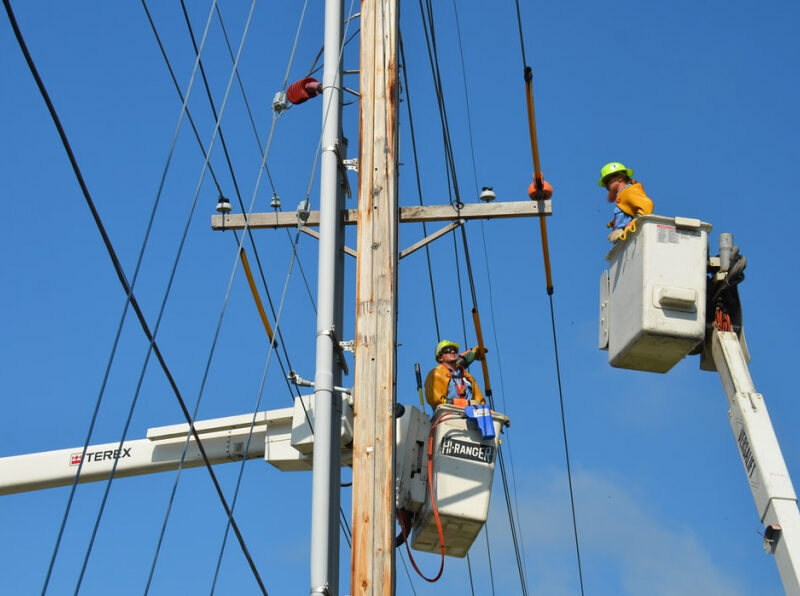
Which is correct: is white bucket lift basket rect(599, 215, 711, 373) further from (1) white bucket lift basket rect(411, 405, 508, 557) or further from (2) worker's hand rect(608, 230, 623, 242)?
(1) white bucket lift basket rect(411, 405, 508, 557)

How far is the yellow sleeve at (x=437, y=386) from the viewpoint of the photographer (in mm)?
8781

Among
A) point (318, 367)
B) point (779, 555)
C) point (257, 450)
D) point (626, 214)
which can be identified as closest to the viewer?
point (779, 555)

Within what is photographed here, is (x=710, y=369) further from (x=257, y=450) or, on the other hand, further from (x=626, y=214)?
(x=257, y=450)

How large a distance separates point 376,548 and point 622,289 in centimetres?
218

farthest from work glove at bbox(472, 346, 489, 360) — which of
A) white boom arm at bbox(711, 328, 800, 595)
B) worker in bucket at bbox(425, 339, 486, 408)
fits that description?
white boom arm at bbox(711, 328, 800, 595)

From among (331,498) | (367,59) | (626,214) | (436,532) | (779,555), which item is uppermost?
(367,59)

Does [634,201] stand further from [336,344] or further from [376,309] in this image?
[336,344]

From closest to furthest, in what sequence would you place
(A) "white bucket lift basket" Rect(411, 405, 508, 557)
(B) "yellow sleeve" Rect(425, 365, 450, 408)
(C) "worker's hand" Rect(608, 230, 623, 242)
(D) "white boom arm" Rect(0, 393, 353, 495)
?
(C) "worker's hand" Rect(608, 230, 623, 242)
(A) "white bucket lift basket" Rect(411, 405, 508, 557)
(D) "white boom arm" Rect(0, 393, 353, 495)
(B) "yellow sleeve" Rect(425, 365, 450, 408)

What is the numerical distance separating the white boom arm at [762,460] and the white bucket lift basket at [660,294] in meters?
0.22

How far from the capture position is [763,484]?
6.43 metres

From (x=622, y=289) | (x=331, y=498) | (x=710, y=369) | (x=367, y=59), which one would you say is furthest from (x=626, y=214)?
(x=331, y=498)

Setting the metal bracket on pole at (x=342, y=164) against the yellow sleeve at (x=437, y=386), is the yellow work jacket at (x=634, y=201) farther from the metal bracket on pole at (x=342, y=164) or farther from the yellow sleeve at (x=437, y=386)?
the yellow sleeve at (x=437, y=386)

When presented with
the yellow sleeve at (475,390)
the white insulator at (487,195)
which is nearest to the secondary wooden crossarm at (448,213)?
the white insulator at (487,195)

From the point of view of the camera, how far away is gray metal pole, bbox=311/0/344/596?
21.7 feet
